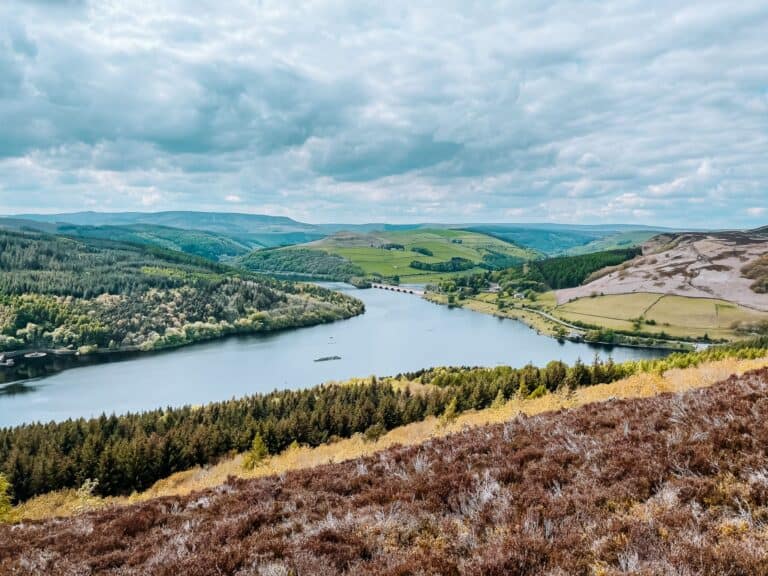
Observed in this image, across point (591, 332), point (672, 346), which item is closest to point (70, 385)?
point (591, 332)

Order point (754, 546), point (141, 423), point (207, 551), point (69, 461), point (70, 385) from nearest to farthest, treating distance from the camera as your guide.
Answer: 1. point (754, 546)
2. point (207, 551)
3. point (69, 461)
4. point (141, 423)
5. point (70, 385)

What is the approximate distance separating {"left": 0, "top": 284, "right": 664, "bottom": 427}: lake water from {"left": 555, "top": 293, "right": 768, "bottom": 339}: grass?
74.3ft

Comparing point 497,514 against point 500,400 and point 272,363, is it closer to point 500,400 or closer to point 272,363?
point 500,400

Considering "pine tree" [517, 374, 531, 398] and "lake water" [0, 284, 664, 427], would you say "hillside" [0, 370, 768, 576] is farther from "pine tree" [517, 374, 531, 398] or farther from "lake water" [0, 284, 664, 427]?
"lake water" [0, 284, 664, 427]

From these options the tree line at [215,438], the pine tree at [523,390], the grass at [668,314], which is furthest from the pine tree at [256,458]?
the grass at [668,314]

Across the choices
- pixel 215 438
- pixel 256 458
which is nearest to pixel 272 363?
pixel 215 438

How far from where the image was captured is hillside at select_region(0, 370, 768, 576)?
7.40 m

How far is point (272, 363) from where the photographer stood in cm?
13550

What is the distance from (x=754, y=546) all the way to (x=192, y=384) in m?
125

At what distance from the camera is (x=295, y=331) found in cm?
18588

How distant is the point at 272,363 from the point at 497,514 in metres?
132

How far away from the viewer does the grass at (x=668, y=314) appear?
156 m

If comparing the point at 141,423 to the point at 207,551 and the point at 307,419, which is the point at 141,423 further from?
the point at 207,551

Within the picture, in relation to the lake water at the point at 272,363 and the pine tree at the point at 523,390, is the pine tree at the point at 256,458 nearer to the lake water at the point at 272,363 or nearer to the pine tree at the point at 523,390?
the pine tree at the point at 523,390
